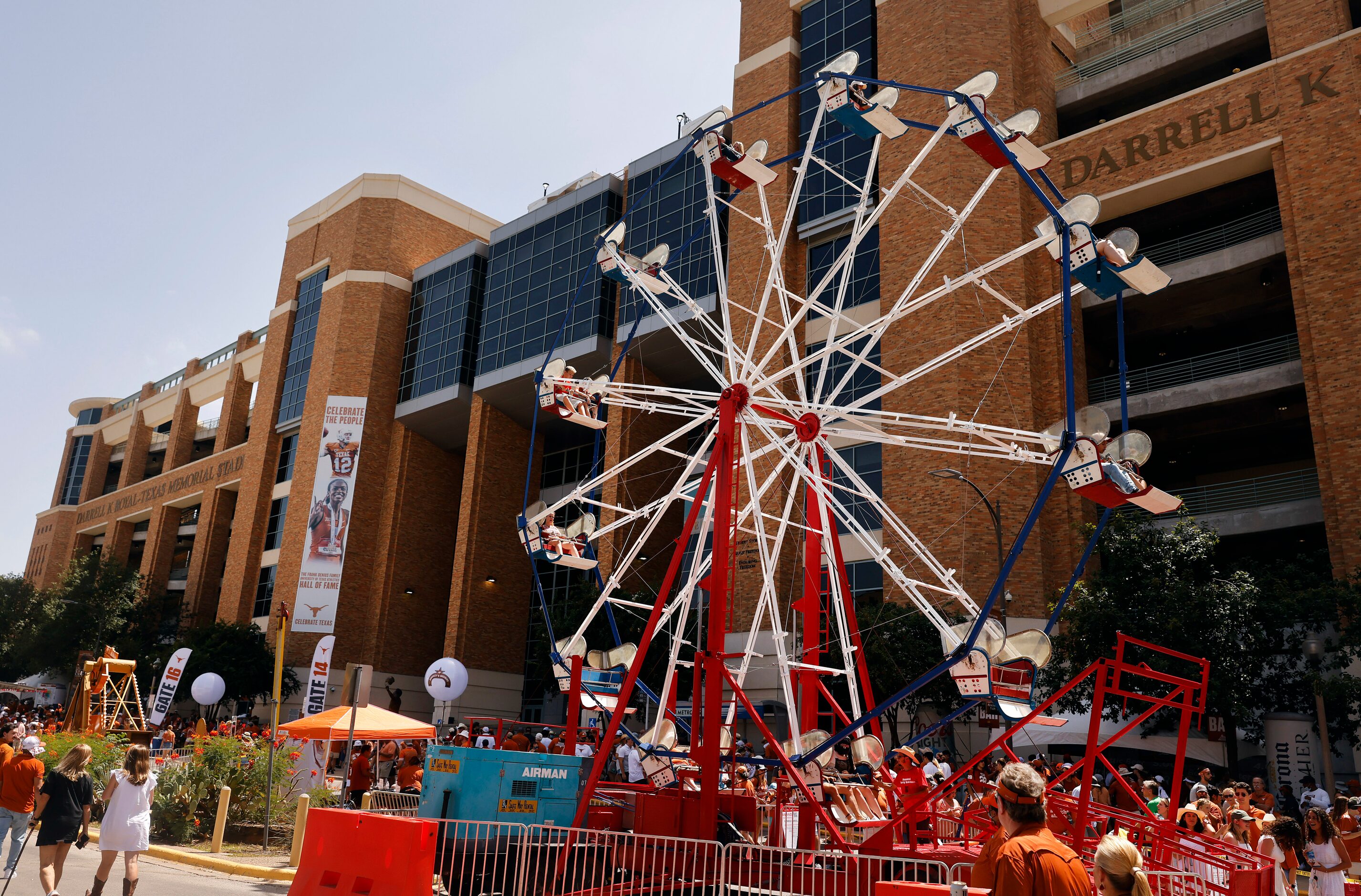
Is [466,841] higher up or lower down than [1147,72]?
lower down

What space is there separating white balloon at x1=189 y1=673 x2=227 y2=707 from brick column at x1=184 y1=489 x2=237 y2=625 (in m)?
18.7

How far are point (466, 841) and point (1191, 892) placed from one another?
7.10 meters

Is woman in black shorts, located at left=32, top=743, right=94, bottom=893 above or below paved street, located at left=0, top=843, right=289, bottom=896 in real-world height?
above

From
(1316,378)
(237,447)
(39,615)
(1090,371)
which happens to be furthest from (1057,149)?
(39,615)

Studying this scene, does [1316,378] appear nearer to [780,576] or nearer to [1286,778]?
[1286,778]

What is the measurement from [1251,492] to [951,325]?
13403 millimetres

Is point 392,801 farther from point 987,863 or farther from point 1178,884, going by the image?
point 987,863

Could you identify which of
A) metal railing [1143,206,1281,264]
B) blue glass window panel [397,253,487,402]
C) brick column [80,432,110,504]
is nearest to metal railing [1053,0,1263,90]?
metal railing [1143,206,1281,264]

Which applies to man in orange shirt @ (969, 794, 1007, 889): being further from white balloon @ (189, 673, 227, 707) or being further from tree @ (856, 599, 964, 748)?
white balloon @ (189, 673, 227, 707)

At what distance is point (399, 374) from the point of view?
53000 millimetres

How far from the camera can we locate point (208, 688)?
40.6 m

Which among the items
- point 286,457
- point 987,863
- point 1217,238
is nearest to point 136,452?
point 286,457

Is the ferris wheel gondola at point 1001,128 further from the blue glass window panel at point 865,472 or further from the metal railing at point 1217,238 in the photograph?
the metal railing at point 1217,238

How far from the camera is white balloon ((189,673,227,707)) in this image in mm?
40594
